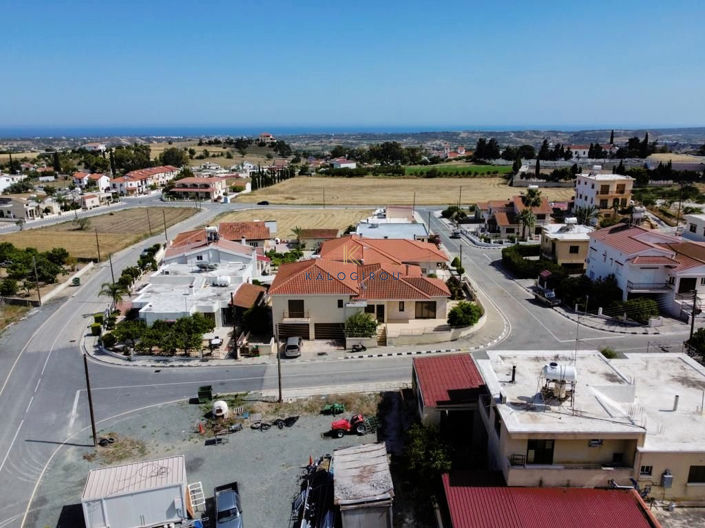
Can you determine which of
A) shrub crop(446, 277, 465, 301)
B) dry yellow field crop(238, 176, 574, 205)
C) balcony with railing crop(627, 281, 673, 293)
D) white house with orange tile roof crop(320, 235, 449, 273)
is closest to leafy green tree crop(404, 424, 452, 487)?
white house with orange tile roof crop(320, 235, 449, 273)

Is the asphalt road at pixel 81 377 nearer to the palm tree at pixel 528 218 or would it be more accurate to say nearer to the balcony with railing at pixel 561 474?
the balcony with railing at pixel 561 474

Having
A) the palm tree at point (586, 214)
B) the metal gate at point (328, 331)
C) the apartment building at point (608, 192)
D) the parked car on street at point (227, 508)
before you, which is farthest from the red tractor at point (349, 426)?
the apartment building at point (608, 192)

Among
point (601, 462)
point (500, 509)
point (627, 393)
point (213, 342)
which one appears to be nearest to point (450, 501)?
point (500, 509)

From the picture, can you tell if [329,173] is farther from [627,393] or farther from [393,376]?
[627,393]

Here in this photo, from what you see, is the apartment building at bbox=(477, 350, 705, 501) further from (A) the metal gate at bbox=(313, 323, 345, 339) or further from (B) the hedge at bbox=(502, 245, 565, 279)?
(B) the hedge at bbox=(502, 245, 565, 279)

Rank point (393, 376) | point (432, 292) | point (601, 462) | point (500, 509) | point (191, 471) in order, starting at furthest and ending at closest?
1. point (432, 292)
2. point (393, 376)
3. point (191, 471)
4. point (601, 462)
5. point (500, 509)

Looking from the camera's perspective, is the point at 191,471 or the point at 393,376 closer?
the point at 191,471

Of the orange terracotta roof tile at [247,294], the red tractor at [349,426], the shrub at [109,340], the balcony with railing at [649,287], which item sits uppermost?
the balcony with railing at [649,287]
